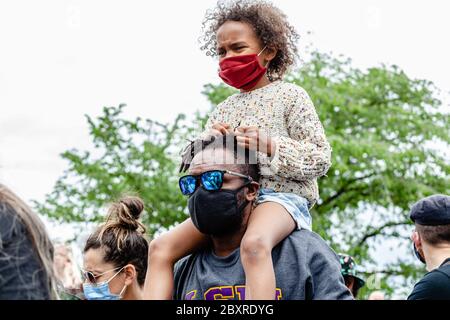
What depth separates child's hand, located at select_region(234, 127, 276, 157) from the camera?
380 cm

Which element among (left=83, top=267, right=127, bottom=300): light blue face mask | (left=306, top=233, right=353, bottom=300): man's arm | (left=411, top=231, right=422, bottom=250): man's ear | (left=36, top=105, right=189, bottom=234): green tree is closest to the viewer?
(left=306, top=233, right=353, bottom=300): man's arm

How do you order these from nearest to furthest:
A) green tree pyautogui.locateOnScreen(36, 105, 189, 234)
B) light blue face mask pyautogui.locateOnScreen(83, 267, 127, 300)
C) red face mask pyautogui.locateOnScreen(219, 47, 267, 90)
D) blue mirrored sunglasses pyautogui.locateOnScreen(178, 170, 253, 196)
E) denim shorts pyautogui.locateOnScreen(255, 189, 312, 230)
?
blue mirrored sunglasses pyautogui.locateOnScreen(178, 170, 253, 196), denim shorts pyautogui.locateOnScreen(255, 189, 312, 230), red face mask pyautogui.locateOnScreen(219, 47, 267, 90), light blue face mask pyautogui.locateOnScreen(83, 267, 127, 300), green tree pyautogui.locateOnScreen(36, 105, 189, 234)

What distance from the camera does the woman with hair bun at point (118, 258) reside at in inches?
196

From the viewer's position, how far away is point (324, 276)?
147 inches

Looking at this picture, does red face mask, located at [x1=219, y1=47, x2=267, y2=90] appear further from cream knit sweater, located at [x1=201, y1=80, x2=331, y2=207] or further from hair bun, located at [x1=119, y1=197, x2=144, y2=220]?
hair bun, located at [x1=119, y1=197, x2=144, y2=220]

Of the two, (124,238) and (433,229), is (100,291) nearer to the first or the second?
(124,238)

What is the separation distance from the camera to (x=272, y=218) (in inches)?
148

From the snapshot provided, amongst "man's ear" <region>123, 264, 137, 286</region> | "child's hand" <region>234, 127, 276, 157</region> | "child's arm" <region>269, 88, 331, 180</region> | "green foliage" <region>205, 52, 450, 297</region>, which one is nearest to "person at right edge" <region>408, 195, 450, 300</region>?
"child's arm" <region>269, 88, 331, 180</region>

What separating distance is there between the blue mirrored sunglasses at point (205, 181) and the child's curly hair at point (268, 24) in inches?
37.0

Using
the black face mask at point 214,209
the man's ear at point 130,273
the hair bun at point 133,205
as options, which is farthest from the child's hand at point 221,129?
the man's ear at point 130,273

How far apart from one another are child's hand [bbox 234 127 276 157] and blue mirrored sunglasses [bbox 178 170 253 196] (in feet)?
0.54
